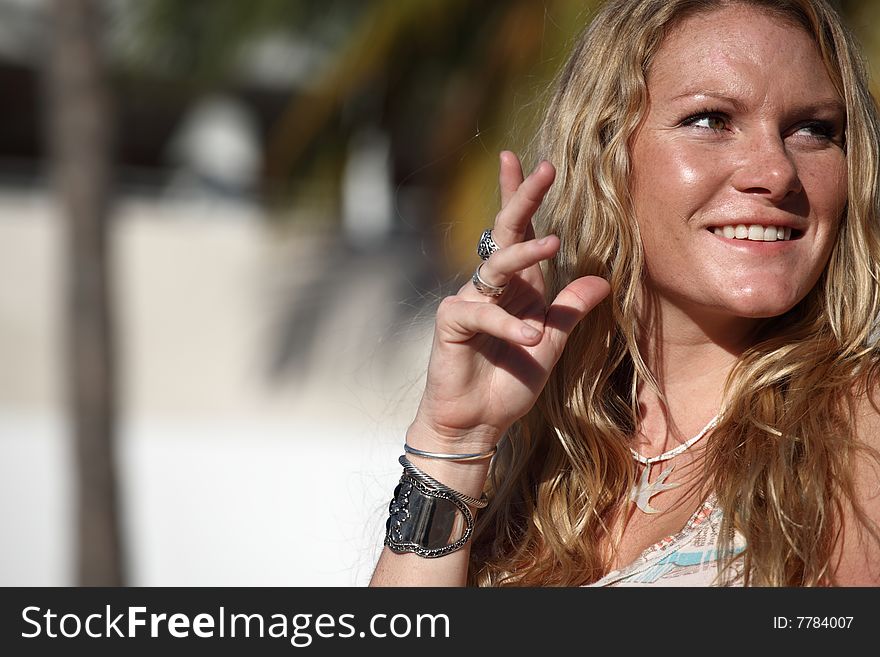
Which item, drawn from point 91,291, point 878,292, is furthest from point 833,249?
point 91,291

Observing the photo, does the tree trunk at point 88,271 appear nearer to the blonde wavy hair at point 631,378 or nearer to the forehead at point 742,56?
the blonde wavy hair at point 631,378

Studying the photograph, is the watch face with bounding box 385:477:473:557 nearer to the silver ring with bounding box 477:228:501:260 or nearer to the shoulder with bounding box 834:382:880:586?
the silver ring with bounding box 477:228:501:260

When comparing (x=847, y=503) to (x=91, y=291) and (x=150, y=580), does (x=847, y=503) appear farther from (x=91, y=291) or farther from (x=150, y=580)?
(x=150, y=580)

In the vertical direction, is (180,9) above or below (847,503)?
above

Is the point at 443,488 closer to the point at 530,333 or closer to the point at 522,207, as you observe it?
the point at 530,333

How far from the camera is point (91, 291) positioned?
589 cm

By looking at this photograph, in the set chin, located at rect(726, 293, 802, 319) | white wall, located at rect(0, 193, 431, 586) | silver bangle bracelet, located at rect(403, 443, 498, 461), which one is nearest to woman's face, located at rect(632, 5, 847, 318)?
chin, located at rect(726, 293, 802, 319)

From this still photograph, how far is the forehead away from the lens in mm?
1968

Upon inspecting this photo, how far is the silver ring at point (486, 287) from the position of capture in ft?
5.94

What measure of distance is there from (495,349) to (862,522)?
0.65 metres

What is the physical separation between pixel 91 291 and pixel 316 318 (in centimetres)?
201

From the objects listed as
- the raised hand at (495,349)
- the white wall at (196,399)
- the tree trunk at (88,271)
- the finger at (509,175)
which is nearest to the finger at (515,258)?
Result: the raised hand at (495,349)

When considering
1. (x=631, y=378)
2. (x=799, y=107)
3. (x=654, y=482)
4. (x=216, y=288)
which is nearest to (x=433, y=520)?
(x=654, y=482)
